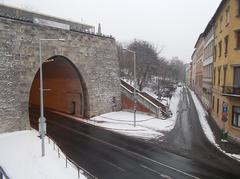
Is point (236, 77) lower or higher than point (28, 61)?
lower

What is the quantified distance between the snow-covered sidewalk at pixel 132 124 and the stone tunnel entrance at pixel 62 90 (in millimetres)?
3313

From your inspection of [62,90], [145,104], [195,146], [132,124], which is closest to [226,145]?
[195,146]

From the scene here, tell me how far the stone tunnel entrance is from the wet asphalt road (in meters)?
5.70

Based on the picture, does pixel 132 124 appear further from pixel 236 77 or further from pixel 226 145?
pixel 236 77

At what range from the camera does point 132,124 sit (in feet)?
87.6

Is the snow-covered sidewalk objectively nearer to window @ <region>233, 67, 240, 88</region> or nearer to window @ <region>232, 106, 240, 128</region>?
window @ <region>232, 106, 240, 128</region>

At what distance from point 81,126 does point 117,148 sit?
8366 millimetres

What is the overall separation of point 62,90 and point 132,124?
1197cm

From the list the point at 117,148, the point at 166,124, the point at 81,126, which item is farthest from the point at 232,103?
the point at 81,126

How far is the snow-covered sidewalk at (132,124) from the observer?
78.0 ft

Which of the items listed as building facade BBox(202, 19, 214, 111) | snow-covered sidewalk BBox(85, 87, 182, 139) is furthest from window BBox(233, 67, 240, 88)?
building facade BBox(202, 19, 214, 111)

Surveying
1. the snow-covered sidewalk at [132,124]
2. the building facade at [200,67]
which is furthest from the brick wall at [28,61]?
the building facade at [200,67]

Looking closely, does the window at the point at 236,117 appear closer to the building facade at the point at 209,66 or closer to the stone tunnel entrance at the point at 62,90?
the building facade at the point at 209,66

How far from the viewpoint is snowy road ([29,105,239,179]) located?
1405 centimetres
